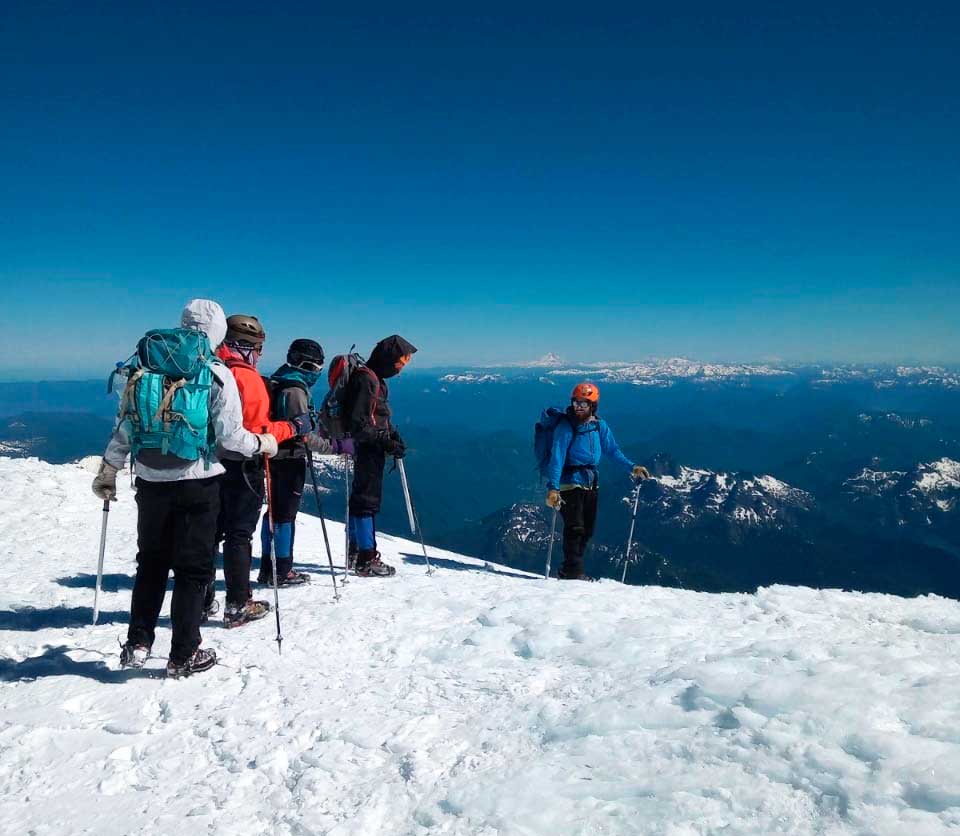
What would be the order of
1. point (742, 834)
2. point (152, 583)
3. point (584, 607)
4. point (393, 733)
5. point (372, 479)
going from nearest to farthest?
point (742, 834) → point (393, 733) → point (152, 583) → point (584, 607) → point (372, 479)

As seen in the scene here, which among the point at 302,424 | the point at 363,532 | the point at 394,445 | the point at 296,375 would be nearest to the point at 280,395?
the point at 296,375

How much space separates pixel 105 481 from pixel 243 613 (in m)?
2.24

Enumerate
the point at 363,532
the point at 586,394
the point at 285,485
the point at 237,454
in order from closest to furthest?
the point at 237,454, the point at 285,485, the point at 363,532, the point at 586,394

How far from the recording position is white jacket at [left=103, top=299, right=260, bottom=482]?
15.6 ft

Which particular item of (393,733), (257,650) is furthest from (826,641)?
(257,650)

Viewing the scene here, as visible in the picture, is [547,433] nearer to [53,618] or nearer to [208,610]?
[208,610]

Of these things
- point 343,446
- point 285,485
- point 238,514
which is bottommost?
point 238,514

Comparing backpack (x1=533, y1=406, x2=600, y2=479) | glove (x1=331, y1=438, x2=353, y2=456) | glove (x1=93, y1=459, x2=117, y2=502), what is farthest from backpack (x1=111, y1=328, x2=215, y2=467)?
backpack (x1=533, y1=406, x2=600, y2=479)

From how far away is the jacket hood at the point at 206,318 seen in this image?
5.08m

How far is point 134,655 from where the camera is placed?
16.9 feet

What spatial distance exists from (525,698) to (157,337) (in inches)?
175

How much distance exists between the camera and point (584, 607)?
6.26 metres

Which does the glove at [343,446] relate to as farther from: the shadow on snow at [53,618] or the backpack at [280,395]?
the shadow on snow at [53,618]

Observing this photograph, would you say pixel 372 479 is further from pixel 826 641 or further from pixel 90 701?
pixel 826 641
